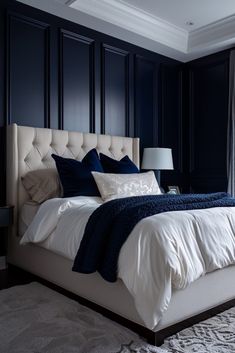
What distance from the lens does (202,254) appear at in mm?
2105

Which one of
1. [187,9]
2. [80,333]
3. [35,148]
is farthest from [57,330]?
[187,9]

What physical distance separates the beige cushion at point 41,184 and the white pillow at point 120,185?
418 mm

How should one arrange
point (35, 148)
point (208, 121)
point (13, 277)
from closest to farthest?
1. point (13, 277)
2. point (35, 148)
3. point (208, 121)

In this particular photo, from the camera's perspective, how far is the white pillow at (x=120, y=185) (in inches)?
122

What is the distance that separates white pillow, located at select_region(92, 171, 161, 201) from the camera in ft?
10.2

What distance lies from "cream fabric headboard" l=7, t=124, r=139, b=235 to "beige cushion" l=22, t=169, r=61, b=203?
0.10 m

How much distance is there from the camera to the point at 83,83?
4.16m

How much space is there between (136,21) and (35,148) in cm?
213

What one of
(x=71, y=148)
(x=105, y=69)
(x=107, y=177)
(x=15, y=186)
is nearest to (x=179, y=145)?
(x=105, y=69)

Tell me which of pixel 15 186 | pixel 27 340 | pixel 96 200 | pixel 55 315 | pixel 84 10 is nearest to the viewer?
pixel 27 340

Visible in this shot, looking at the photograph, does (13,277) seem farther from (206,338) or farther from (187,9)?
(187,9)

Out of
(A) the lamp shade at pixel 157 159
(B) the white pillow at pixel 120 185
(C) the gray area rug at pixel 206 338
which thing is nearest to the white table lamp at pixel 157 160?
(A) the lamp shade at pixel 157 159

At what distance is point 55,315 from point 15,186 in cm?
154

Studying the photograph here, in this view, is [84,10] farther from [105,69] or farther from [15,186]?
[15,186]
